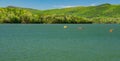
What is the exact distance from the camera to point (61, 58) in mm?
46781

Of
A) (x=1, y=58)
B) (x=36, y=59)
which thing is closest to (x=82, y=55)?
(x=36, y=59)

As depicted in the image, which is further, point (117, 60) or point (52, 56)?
point (52, 56)

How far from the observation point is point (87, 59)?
153ft

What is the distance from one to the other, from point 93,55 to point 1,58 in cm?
1390

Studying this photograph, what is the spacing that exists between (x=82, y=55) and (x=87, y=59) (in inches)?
168

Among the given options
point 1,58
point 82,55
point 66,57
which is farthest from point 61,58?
point 1,58

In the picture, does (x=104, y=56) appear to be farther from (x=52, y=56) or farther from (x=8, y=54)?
(x=8, y=54)

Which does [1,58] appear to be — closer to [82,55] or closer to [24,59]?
[24,59]

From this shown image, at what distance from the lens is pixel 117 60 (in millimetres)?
45750

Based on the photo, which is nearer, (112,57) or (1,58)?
(1,58)

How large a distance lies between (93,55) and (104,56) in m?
1.79

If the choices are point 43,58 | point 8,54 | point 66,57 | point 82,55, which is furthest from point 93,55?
point 8,54

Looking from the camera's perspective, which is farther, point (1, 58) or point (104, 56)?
point (104, 56)

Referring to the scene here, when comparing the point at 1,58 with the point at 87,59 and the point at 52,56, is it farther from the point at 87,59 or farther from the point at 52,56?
the point at 87,59
